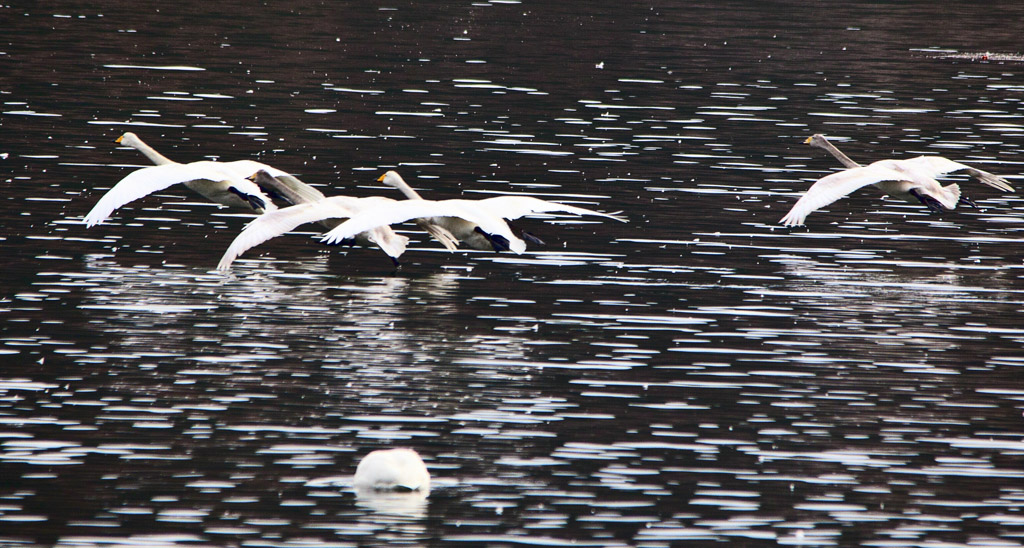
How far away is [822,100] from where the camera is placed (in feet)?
119

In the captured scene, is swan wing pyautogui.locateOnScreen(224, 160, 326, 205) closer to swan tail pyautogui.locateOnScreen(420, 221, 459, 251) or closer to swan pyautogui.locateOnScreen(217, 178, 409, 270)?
swan pyautogui.locateOnScreen(217, 178, 409, 270)

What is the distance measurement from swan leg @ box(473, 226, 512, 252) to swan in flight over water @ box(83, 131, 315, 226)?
106 inches

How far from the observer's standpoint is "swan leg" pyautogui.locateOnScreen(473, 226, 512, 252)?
754 inches

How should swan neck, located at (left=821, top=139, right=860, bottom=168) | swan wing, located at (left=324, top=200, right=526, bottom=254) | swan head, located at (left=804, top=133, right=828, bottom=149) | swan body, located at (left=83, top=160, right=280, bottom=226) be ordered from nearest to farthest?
swan wing, located at (left=324, top=200, right=526, bottom=254), swan body, located at (left=83, top=160, right=280, bottom=226), swan neck, located at (left=821, top=139, right=860, bottom=168), swan head, located at (left=804, top=133, right=828, bottom=149)

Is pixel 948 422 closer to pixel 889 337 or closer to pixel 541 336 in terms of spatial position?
pixel 889 337

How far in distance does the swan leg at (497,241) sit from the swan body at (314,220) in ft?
2.94

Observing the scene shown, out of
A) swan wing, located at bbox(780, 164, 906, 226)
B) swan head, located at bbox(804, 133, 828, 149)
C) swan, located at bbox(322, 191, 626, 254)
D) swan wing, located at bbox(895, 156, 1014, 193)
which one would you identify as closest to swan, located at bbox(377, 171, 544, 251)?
swan, located at bbox(322, 191, 626, 254)

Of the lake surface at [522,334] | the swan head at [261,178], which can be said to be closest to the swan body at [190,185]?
the swan head at [261,178]

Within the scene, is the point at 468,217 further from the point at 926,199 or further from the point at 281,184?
the point at 926,199

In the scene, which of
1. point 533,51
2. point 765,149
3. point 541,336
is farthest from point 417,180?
point 533,51

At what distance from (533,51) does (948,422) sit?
30.7 metres

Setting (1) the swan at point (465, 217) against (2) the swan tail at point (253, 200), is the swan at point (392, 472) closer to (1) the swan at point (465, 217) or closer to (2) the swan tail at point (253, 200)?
(1) the swan at point (465, 217)

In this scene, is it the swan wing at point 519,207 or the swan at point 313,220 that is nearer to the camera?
the swan at point 313,220

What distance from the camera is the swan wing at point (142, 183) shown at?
19922 mm
